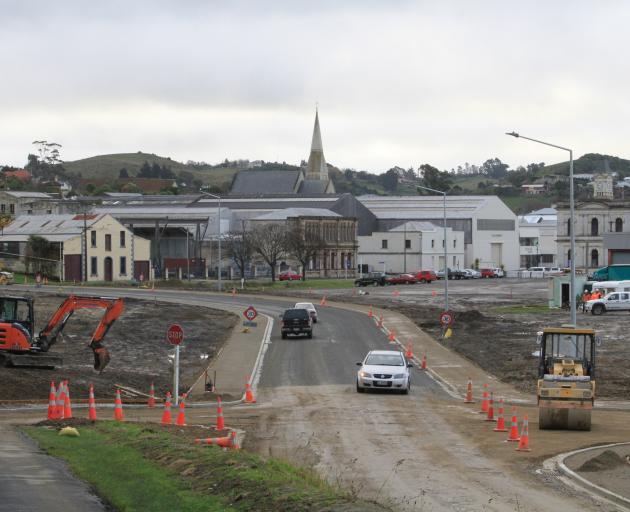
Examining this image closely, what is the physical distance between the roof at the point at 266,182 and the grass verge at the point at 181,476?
169409 mm

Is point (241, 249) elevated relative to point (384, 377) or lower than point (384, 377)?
elevated

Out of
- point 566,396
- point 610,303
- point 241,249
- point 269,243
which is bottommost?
point 566,396

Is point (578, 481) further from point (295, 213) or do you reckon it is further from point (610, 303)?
point (295, 213)

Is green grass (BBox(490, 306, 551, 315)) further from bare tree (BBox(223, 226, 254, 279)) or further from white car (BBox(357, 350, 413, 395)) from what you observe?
bare tree (BBox(223, 226, 254, 279))

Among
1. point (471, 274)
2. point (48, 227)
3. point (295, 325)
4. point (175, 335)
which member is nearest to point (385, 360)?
point (175, 335)

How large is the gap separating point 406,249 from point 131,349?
96.4 meters

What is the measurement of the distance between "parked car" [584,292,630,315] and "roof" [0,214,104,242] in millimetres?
58651

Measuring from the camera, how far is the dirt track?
3503 cm

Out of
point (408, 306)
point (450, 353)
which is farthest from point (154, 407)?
point (408, 306)

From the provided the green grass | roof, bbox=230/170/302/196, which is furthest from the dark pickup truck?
roof, bbox=230/170/302/196

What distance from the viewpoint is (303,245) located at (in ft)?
419

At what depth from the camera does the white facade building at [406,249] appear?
145625mm

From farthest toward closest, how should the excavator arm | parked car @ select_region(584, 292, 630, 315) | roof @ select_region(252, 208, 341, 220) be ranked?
1. roof @ select_region(252, 208, 341, 220)
2. parked car @ select_region(584, 292, 630, 315)
3. the excavator arm

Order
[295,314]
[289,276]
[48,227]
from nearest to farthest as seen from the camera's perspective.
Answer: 1. [295,314]
2. [48,227]
3. [289,276]
